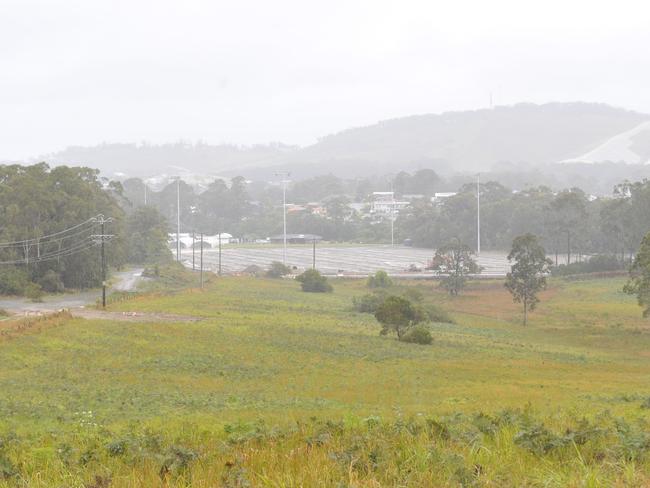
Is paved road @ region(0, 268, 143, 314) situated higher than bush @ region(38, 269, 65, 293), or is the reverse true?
bush @ region(38, 269, 65, 293)

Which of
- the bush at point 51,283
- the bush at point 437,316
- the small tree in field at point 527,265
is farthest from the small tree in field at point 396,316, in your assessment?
the bush at point 51,283

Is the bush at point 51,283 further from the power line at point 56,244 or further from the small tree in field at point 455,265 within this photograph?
the small tree in field at point 455,265

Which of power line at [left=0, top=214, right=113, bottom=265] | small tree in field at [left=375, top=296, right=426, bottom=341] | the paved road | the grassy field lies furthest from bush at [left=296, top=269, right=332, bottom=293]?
small tree in field at [left=375, top=296, right=426, bottom=341]

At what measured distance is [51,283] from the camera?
73.9 m

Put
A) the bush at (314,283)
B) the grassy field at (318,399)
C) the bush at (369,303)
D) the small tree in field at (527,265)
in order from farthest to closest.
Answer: the bush at (314,283)
the bush at (369,303)
the small tree in field at (527,265)
the grassy field at (318,399)

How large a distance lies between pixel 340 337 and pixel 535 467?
1402 inches

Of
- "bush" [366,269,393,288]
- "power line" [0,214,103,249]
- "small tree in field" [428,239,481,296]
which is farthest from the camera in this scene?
"bush" [366,269,393,288]

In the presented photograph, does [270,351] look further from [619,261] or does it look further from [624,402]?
[619,261]

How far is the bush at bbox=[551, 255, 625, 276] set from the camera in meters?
102

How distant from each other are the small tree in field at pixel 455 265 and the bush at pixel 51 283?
36.2 m

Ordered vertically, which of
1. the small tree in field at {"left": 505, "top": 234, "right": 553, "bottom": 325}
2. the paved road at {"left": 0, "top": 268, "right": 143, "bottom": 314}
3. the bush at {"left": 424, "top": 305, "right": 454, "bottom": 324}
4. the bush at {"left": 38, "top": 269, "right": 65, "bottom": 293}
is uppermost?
the small tree in field at {"left": 505, "top": 234, "right": 553, "bottom": 325}

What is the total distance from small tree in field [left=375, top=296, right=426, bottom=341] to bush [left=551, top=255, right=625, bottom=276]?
193ft

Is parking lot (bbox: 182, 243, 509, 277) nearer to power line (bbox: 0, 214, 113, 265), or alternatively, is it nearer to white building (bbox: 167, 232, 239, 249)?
white building (bbox: 167, 232, 239, 249)

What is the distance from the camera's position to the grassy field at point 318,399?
9.90 meters
